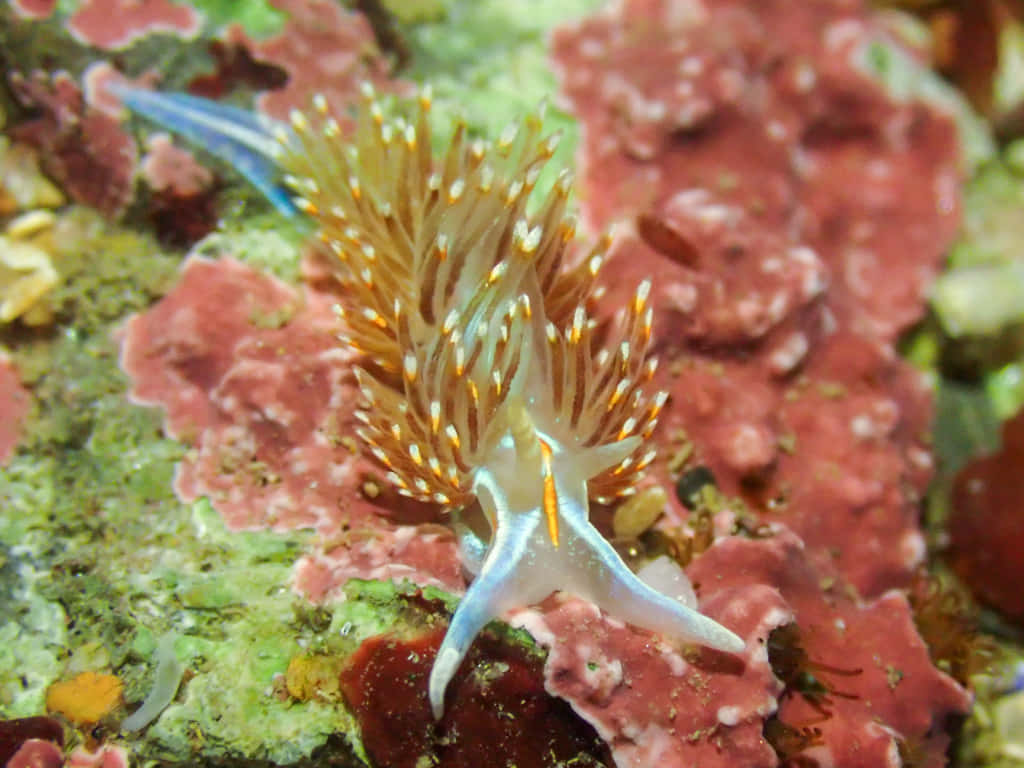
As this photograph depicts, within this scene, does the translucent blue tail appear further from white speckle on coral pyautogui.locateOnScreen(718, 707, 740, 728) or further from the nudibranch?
white speckle on coral pyautogui.locateOnScreen(718, 707, 740, 728)

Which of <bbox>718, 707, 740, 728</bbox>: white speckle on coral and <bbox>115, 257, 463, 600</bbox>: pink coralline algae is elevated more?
<bbox>115, 257, 463, 600</bbox>: pink coralline algae

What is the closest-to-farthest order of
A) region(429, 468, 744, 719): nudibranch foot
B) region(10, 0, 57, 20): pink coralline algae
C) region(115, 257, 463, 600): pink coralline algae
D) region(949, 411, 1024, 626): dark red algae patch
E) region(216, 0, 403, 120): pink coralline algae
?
region(429, 468, 744, 719): nudibranch foot, region(115, 257, 463, 600): pink coralline algae, region(10, 0, 57, 20): pink coralline algae, region(216, 0, 403, 120): pink coralline algae, region(949, 411, 1024, 626): dark red algae patch

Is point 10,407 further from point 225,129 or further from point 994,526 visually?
point 994,526

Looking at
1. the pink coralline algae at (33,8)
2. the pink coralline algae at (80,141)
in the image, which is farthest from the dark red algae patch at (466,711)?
the pink coralline algae at (33,8)

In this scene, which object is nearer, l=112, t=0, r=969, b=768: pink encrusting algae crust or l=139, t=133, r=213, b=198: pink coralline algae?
l=112, t=0, r=969, b=768: pink encrusting algae crust

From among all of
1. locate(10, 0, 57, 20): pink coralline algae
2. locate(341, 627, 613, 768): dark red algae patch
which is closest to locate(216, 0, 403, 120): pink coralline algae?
locate(10, 0, 57, 20): pink coralline algae

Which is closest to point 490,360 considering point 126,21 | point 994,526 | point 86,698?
point 86,698
